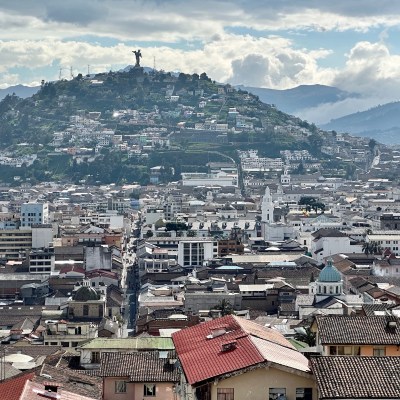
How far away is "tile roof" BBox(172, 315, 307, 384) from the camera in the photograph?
1728cm

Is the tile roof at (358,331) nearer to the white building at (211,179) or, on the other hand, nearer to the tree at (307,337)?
the tree at (307,337)

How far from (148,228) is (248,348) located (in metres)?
105

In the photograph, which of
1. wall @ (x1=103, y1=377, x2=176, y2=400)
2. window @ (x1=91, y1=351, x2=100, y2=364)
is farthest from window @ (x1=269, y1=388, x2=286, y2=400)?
window @ (x1=91, y1=351, x2=100, y2=364)

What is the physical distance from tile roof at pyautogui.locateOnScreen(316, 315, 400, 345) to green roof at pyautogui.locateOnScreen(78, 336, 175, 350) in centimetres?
483

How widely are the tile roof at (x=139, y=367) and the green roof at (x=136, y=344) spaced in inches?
100

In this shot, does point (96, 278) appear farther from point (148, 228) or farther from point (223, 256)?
point (148, 228)

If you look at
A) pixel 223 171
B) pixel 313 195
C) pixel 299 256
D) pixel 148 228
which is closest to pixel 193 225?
pixel 148 228

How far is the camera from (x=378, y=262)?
3401 inches

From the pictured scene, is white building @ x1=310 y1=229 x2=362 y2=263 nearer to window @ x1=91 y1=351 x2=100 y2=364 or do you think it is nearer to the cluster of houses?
the cluster of houses

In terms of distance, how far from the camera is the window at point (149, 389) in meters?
22.2

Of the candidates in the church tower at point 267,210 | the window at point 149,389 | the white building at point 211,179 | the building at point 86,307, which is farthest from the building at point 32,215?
the window at point 149,389

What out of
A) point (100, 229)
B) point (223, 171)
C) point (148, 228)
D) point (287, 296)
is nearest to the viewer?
point (287, 296)

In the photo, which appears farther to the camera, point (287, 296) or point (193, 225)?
point (193, 225)

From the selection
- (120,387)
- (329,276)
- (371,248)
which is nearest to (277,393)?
(120,387)
